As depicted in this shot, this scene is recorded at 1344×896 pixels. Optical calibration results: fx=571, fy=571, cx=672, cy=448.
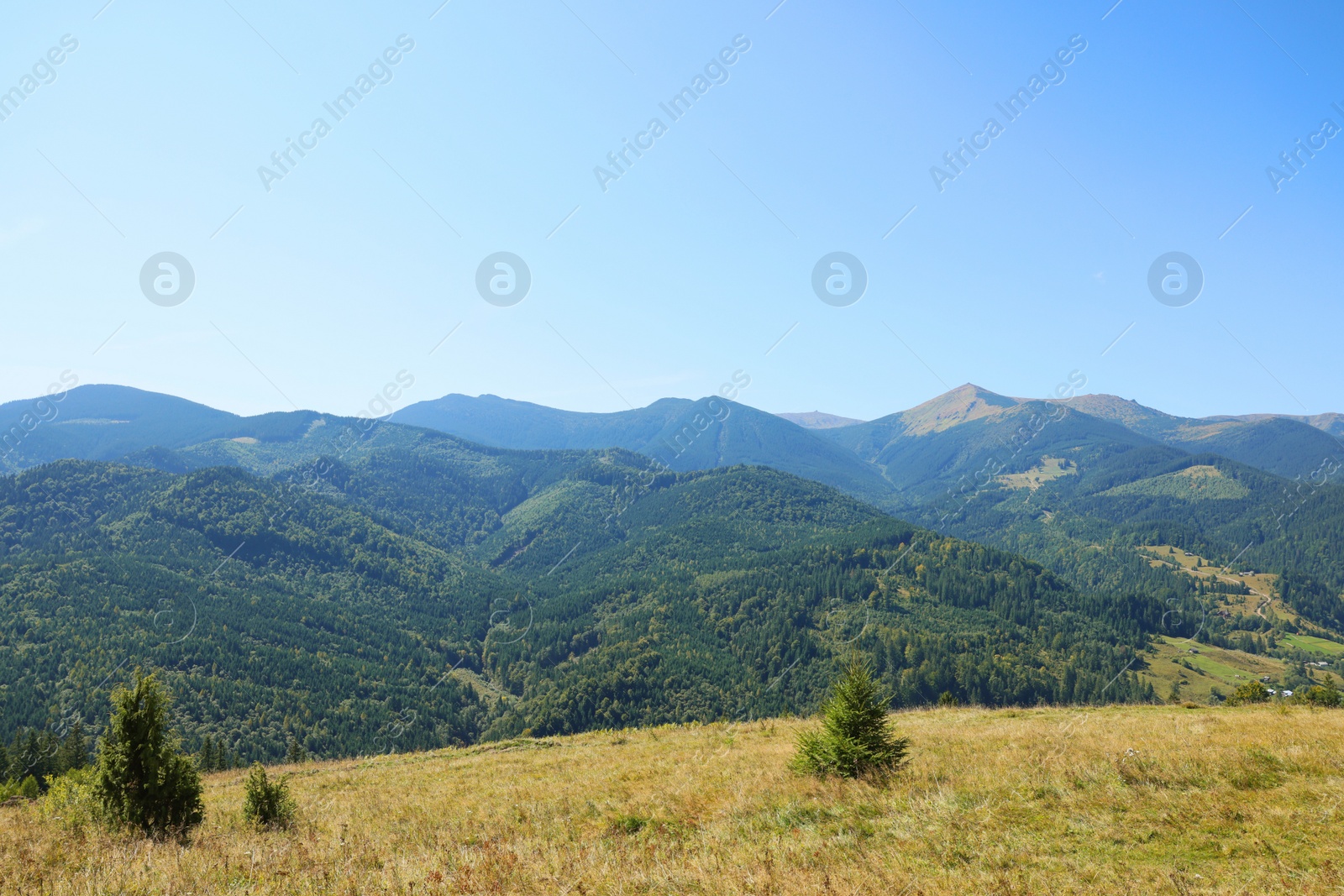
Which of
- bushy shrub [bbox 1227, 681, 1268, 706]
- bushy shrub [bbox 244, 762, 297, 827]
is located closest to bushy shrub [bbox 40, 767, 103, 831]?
bushy shrub [bbox 244, 762, 297, 827]

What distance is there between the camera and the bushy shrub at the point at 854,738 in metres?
18.4

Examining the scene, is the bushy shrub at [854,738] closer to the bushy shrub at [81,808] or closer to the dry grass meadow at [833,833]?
the dry grass meadow at [833,833]

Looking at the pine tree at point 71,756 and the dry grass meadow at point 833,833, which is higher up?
the dry grass meadow at point 833,833

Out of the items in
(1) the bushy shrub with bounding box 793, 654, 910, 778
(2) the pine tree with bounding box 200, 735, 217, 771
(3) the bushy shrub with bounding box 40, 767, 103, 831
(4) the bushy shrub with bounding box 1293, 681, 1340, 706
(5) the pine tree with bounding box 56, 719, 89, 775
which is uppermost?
(1) the bushy shrub with bounding box 793, 654, 910, 778

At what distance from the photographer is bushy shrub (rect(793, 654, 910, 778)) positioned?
725 inches

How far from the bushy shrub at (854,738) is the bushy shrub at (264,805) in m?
17.4

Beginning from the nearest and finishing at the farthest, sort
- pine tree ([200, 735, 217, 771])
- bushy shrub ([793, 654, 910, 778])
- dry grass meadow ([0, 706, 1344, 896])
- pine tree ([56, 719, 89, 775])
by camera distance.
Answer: dry grass meadow ([0, 706, 1344, 896]), bushy shrub ([793, 654, 910, 778]), pine tree ([56, 719, 89, 775]), pine tree ([200, 735, 217, 771])

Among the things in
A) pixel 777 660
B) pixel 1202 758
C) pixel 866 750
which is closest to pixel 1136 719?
pixel 1202 758

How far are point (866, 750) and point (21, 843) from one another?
913 inches

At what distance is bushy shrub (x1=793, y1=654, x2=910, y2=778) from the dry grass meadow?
3.44 ft

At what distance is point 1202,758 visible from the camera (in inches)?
607

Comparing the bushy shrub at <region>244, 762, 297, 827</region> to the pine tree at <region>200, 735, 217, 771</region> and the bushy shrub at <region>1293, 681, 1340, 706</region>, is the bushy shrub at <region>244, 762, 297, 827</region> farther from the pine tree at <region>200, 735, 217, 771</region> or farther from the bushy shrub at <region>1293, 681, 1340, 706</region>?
the bushy shrub at <region>1293, 681, 1340, 706</region>

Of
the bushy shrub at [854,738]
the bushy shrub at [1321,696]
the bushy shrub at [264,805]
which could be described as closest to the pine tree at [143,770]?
the bushy shrub at [264,805]

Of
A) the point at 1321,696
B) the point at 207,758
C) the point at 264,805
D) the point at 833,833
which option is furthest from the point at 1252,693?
the point at 207,758
